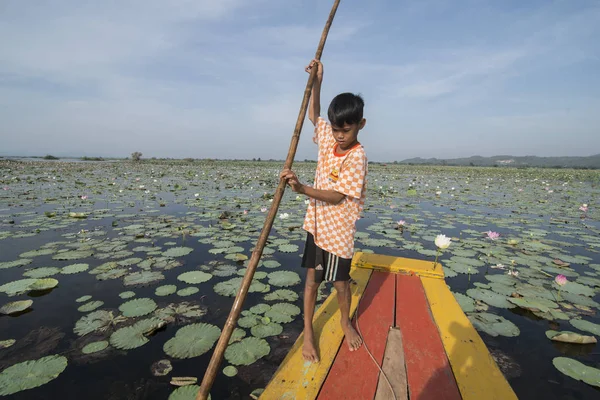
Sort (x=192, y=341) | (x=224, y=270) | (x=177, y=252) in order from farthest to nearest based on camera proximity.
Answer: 1. (x=177, y=252)
2. (x=224, y=270)
3. (x=192, y=341)

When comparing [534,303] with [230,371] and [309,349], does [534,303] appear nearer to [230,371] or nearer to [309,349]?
[309,349]

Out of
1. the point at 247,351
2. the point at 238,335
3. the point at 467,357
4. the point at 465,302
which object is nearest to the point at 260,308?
the point at 238,335

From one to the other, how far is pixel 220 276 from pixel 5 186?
437 inches

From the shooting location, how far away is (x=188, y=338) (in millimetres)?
2295

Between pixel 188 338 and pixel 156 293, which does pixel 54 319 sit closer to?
pixel 156 293

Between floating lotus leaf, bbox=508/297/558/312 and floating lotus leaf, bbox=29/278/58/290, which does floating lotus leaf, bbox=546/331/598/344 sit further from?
floating lotus leaf, bbox=29/278/58/290

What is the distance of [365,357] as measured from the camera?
175 centimetres

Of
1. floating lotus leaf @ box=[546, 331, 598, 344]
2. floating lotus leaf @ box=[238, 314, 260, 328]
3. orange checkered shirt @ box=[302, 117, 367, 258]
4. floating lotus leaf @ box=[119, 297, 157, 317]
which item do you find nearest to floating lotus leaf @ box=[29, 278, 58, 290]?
floating lotus leaf @ box=[119, 297, 157, 317]

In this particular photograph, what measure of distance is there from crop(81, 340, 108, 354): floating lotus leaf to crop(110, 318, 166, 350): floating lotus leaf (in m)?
0.05

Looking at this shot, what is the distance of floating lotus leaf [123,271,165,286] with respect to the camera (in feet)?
10.4

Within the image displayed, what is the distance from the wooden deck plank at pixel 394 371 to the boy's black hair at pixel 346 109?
152 cm

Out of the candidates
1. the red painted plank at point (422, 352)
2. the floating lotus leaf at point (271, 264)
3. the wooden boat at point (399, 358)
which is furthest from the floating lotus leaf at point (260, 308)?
the red painted plank at point (422, 352)

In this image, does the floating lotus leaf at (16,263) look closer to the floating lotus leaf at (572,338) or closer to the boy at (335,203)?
the boy at (335,203)

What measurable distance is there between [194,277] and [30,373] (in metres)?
1.64
